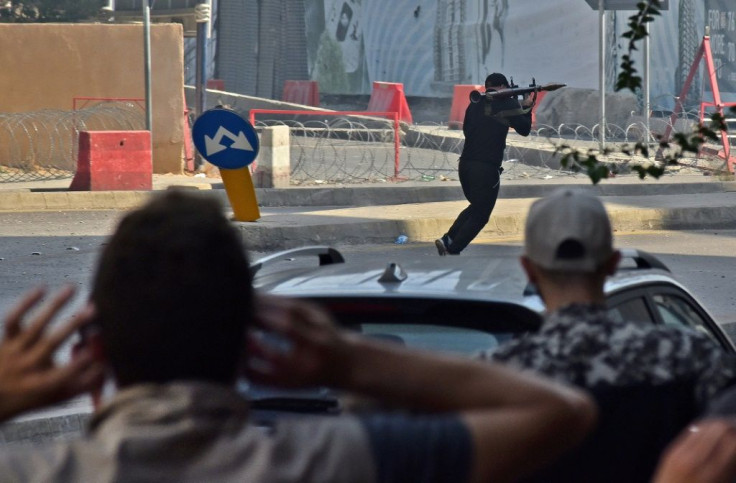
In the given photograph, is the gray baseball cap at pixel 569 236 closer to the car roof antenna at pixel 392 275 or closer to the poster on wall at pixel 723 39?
the car roof antenna at pixel 392 275

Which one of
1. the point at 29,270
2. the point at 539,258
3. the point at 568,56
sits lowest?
the point at 29,270

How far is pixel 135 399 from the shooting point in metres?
1.59

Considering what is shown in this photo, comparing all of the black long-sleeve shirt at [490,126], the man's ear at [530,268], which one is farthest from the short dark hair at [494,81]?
the man's ear at [530,268]

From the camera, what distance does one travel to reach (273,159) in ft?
60.1

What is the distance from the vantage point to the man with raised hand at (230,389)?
1579 millimetres

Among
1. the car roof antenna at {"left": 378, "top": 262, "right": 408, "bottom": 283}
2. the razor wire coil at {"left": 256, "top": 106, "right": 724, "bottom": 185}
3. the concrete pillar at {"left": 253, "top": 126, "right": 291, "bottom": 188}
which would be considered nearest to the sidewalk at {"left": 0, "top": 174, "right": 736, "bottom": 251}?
the concrete pillar at {"left": 253, "top": 126, "right": 291, "bottom": 188}

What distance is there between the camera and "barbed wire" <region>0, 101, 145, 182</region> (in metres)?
20.2

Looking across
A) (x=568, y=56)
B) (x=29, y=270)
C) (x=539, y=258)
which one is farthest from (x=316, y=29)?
(x=539, y=258)

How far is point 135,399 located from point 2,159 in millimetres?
20091

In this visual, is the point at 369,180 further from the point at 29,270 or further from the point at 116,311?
the point at 116,311

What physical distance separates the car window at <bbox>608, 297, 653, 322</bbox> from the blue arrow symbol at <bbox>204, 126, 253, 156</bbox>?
8519 mm

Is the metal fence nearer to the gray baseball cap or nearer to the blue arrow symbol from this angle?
the blue arrow symbol

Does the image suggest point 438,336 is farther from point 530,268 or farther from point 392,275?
point 530,268

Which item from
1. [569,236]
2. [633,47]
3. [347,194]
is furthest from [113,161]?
[569,236]
